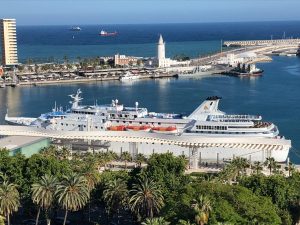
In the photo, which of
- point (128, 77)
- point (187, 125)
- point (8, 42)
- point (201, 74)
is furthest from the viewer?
point (8, 42)

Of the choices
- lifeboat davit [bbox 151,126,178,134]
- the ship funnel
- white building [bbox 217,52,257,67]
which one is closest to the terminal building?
white building [bbox 217,52,257,67]

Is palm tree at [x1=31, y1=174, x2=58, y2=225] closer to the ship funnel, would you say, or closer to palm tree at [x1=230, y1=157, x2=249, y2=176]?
palm tree at [x1=230, y1=157, x2=249, y2=176]

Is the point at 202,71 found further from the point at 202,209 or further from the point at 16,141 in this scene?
the point at 202,209

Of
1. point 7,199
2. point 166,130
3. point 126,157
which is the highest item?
point 166,130

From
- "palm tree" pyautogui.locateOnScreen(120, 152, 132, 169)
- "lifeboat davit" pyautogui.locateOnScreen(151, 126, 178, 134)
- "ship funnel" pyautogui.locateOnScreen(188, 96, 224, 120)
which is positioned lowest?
"palm tree" pyautogui.locateOnScreen(120, 152, 132, 169)

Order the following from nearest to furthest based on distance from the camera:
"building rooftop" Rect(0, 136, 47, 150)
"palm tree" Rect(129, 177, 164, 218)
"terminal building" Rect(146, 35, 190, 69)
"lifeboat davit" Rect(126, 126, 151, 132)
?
1. "palm tree" Rect(129, 177, 164, 218)
2. "building rooftop" Rect(0, 136, 47, 150)
3. "lifeboat davit" Rect(126, 126, 151, 132)
4. "terminal building" Rect(146, 35, 190, 69)

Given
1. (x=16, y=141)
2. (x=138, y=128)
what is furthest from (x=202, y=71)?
(x=16, y=141)

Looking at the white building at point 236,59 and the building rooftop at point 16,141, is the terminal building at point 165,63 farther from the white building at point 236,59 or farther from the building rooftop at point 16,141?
the building rooftop at point 16,141
